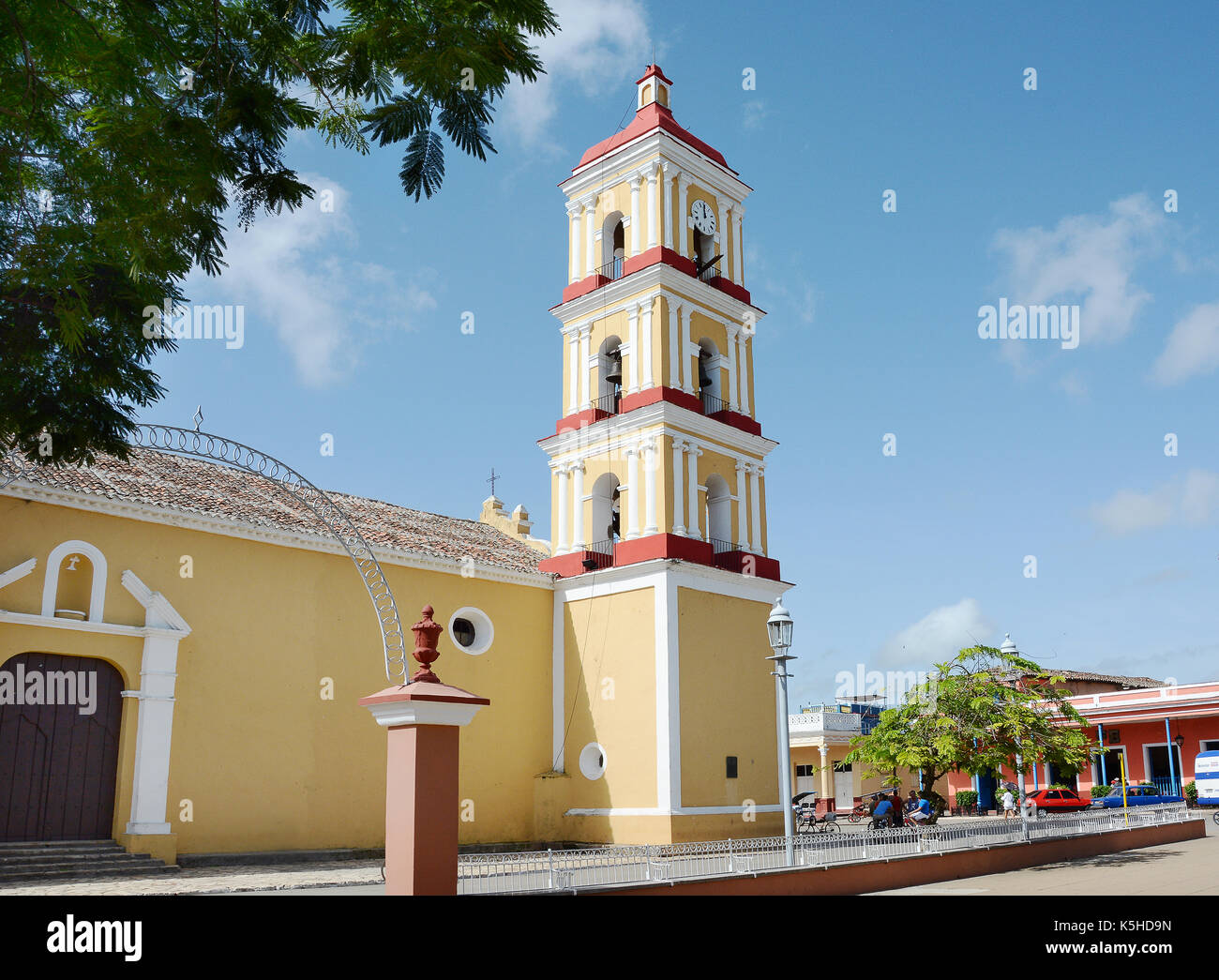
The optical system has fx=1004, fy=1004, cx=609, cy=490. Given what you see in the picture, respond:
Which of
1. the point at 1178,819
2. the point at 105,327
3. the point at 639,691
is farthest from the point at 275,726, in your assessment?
the point at 1178,819

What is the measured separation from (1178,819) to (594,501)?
14865mm

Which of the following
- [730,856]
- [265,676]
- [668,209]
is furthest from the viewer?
[668,209]

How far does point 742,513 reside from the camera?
73.7 ft

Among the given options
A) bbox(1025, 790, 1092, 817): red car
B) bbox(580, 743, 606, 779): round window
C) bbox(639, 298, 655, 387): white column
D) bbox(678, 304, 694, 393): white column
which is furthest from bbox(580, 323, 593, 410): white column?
bbox(1025, 790, 1092, 817): red car

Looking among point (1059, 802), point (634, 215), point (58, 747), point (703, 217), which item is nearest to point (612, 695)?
point (58, 747)

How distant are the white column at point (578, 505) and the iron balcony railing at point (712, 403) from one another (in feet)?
10.1

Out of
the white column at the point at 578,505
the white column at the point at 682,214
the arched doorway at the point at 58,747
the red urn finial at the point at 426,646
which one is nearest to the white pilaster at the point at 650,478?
the white column at the point at 578,505

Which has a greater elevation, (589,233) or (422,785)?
(589,233)

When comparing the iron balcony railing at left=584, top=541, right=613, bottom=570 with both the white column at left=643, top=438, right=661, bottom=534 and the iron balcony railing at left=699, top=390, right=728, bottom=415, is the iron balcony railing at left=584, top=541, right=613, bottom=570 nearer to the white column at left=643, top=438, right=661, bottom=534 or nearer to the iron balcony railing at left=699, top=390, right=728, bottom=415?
the white column at left=643, top=438, right=661, bottom=534

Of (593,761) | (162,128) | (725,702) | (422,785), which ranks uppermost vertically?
(162,128)

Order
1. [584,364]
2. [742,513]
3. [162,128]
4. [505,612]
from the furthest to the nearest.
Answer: [584,364] < [742,513] < [505,612] < [162,128]

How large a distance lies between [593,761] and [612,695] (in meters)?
1.43

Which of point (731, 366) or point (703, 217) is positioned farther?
point (703, 217)

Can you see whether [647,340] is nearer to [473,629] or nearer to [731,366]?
[731,366]
